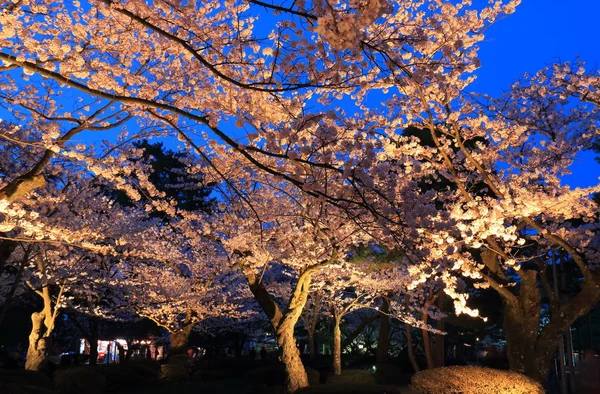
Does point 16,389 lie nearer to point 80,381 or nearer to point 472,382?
point 80,381

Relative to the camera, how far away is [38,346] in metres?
16.1

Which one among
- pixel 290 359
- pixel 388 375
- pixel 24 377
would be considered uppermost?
pixel 290 359

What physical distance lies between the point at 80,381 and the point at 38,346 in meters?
2.16

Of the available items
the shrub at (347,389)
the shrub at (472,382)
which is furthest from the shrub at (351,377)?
the shrub at (347,389)

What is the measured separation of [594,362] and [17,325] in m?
29.1

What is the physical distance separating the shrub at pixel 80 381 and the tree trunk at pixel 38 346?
1053 millimetres

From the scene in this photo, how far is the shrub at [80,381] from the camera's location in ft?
48.8

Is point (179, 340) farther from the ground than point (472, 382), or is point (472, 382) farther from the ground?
point (179, 340)

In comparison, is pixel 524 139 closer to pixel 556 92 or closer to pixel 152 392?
pixel 556 92

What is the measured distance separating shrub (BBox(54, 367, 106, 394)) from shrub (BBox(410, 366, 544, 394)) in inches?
381

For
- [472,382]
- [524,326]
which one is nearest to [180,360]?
[472,382]

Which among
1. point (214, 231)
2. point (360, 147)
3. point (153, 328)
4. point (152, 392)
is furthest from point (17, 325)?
point (360, 147)

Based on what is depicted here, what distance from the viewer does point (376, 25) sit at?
709 cm

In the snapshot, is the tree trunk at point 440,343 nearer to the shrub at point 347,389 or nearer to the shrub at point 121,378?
the shrub at point 347,389
